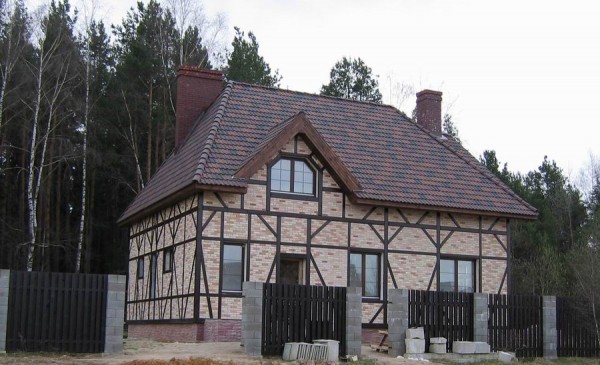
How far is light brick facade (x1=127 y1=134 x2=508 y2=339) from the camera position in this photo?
2178 centimetres

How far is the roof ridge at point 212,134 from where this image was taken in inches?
852

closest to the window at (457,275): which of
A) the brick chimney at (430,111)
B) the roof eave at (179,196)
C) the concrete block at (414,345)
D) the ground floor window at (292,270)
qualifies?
the ground floor window at (292,270)

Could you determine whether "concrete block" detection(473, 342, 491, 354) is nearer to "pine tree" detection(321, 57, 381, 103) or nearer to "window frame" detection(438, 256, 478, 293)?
"window frame" detection(438, 256, 478, 293)

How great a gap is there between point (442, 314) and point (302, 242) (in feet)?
15.9

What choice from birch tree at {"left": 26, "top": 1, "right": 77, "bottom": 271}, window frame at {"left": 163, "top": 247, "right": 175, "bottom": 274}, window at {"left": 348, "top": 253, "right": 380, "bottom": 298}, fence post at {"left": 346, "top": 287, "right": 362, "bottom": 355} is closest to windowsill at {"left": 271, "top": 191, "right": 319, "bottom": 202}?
window at {"left": 348, "top": 253, "right": 380, "bottom": 298}

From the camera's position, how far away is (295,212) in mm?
A: 22875

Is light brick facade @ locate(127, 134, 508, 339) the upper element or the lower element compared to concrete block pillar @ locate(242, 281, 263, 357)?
upper

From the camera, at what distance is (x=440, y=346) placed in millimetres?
18766

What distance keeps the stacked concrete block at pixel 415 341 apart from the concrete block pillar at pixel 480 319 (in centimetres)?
178

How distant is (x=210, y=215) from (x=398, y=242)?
561cm

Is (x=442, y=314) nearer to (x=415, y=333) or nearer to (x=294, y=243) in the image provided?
(x=415, y=333)

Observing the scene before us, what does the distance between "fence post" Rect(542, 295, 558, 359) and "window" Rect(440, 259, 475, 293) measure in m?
4.11

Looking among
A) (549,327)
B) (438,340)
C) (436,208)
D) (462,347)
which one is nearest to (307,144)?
(436,208)

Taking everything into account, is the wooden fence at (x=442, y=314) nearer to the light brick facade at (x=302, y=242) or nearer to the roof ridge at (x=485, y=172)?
the light brick facade at (x=302, y=242)
